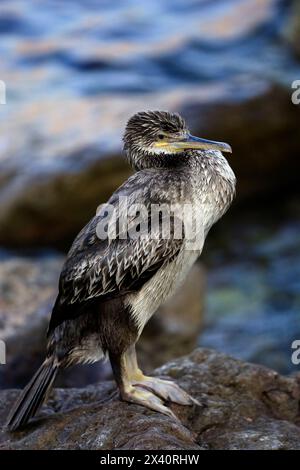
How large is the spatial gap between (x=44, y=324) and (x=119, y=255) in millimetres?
2788

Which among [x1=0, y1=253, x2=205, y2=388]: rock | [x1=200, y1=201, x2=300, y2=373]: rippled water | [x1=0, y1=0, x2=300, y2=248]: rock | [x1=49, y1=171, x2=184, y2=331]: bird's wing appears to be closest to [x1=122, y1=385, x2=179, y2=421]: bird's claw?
[x1=49, y1=171, x2=184, y2=331]: bird's wing

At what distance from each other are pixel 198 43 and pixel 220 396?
12.1 m

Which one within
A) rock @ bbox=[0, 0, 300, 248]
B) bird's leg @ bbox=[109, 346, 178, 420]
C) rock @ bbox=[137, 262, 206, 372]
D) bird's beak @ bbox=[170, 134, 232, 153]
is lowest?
rock @ bbox=[137, 262, 206, 372]

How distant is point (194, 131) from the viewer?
1138 centimetres

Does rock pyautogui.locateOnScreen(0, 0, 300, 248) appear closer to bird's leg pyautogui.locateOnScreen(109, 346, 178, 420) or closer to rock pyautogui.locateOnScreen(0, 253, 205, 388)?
rock pyautogui.locateOnScreen(0, 253, 205, 388)

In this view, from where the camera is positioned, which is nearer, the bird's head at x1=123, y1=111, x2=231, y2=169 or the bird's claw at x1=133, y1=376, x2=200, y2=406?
the bird's claw at x1=133, y1=376, x2=200, y2=406

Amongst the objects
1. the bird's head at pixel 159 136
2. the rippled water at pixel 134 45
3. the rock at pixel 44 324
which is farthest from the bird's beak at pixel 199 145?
the rippled water at pixel 134 45

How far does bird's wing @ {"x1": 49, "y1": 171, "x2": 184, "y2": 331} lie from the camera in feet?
16.2

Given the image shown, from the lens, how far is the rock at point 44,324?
7203mm

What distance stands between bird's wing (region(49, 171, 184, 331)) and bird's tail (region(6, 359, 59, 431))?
0.34 m

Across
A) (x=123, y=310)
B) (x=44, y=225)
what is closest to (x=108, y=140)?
(x=44, y=225)

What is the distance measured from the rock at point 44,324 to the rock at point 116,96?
1585 millimetres

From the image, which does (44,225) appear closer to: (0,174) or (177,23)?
(0,174)

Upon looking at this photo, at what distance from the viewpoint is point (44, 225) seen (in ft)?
36.9
